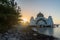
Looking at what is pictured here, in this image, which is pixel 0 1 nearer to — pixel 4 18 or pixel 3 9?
pixel 3 9

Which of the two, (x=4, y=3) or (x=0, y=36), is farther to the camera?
(x=0, y=36)

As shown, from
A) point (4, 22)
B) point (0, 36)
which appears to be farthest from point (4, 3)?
point (0, 36)

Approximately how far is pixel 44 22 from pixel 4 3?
6173cm

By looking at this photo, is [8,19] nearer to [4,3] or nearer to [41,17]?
[4,3]

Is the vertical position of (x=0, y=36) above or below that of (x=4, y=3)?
below

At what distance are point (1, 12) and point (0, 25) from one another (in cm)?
44

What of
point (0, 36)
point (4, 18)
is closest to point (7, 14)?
point (4, 18)

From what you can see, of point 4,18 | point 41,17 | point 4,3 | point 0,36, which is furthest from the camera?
point 41,17

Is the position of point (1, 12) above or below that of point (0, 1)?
below

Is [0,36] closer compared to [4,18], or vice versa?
[4,18]

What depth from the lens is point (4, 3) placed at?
249 inches

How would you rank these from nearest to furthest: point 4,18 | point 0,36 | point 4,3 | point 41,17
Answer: point 4,18 < point 4,3 < point 0,36 < point 41,17

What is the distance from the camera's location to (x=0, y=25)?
233 inches

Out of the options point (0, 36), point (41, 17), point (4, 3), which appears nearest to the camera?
point (4, 3)
